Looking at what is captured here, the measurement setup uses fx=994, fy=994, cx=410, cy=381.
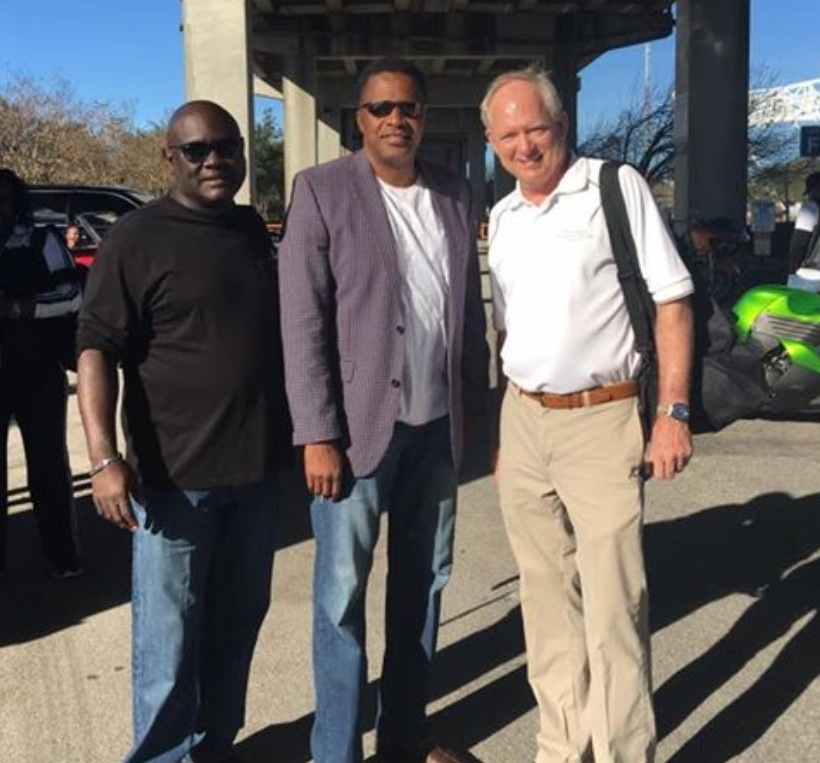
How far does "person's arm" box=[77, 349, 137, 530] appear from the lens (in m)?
2.61

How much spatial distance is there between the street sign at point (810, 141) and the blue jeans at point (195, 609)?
14.7 metres

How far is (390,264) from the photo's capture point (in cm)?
267

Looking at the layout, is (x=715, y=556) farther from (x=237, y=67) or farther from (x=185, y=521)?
(x=237, y=67)

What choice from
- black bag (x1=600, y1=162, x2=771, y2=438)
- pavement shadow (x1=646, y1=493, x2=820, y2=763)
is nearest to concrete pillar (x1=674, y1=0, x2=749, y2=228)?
pavement shadow (x1=646, y1=493, x2=820, y2=763)

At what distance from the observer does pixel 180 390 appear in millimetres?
2676

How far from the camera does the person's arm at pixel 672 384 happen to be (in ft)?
8.84

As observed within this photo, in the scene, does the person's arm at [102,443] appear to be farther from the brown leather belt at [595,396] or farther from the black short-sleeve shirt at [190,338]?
the brown leather belt at [595,396]

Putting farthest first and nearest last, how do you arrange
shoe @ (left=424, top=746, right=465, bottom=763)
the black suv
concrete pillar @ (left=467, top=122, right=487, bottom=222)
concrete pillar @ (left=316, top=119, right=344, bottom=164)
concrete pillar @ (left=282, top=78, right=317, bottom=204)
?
1. concrete pillar @ (left=467, top=122, right=487, bottom=222)
2. concrete pillar @ (left=316, top=119, right=344, bottom=164)
3. concrete pillar @ (left=282, top=78, right=317, bottom=204)
4. the black suv
5. shoe @ (left=424, top=746, right=465, bottom=763)

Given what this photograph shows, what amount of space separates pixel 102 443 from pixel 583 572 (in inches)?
53.3

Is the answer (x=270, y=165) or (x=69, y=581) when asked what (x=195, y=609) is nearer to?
(x=69, y=581)

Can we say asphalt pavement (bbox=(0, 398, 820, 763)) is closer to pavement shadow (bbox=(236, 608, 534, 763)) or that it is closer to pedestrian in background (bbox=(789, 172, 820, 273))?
pavement shadow (bbox=(236, 608, 534, 763))

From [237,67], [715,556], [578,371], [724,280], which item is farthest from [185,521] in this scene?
[237,67]

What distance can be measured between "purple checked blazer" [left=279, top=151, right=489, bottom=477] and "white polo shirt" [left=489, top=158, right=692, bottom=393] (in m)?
0.38

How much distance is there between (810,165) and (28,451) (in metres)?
37.7
